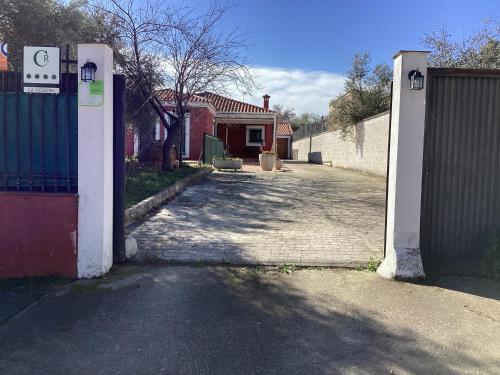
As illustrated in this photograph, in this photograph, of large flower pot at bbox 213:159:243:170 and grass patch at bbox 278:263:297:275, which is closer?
grass patch at bbox 278:263:297:275

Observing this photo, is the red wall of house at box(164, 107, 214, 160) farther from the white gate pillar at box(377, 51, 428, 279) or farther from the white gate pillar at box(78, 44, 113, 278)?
the white gate pillar at box(377, 51, 428, 279)

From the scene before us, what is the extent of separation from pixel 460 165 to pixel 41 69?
494 centimetres

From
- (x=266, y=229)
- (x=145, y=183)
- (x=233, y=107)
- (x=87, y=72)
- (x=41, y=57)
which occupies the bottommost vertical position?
(x=266, y=229)

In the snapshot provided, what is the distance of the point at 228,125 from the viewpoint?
31.8 meters

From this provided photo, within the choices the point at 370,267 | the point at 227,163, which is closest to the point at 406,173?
the point at 370,267

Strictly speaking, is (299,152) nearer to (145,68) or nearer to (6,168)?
(145,68)

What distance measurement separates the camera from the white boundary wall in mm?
18391

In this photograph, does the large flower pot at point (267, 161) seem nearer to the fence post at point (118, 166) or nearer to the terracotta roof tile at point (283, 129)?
the fence post at point (118, 166)

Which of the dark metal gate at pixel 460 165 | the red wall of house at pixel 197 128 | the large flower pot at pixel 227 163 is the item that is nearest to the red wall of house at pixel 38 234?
the dark metal gate at pixel 460 165

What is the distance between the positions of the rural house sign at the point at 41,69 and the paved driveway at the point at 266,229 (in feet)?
7.54

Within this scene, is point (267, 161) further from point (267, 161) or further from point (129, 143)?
point (129, 143)

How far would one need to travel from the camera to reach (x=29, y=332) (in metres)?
3.67

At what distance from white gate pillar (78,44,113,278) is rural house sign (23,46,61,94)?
0.29 m

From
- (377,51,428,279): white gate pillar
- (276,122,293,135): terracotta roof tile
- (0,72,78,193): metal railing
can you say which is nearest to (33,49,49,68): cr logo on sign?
→ (0,72,78,193): metal railing
